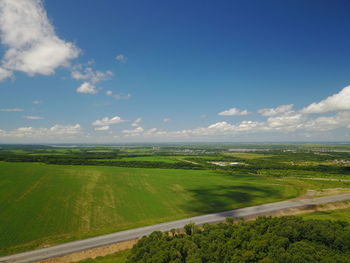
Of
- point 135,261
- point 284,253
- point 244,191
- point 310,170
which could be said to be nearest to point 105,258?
point 135,261

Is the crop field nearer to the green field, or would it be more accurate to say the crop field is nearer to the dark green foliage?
the green field

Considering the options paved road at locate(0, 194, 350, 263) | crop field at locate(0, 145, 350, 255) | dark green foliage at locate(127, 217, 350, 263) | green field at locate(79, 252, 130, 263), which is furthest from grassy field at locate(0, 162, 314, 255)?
dark green foliage at locate(127, 217, 350, 263)

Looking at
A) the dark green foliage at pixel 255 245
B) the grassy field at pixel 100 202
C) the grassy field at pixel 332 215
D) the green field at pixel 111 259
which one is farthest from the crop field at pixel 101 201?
the dark green foliage at pixel 255 245

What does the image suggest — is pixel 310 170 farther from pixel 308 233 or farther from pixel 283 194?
pixel 308 233

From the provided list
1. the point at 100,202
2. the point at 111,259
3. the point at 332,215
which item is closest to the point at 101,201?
the point at 100,202

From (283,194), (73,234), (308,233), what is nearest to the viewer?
(308,233)

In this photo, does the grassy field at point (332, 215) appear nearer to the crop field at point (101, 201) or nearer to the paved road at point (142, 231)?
the paved road at point (142, 231)
